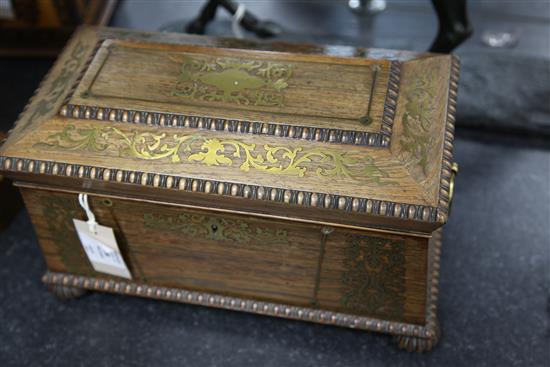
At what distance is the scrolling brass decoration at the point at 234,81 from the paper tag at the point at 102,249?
0.33 metres

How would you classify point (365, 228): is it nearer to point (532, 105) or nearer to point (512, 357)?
point (512, 357)

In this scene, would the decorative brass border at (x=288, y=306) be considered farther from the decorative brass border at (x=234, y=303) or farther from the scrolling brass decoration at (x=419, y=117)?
the scrolling brass decoration at (x=419, y=117)

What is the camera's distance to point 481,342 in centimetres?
173

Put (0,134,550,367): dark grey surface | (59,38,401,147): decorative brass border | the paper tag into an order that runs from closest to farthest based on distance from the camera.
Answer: (59,38,401,147): decorative brass border
the paper tag
(0,134,550,367): dark grey surface

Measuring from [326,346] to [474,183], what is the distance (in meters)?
0.66

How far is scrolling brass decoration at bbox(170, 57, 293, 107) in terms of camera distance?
5.12 feet

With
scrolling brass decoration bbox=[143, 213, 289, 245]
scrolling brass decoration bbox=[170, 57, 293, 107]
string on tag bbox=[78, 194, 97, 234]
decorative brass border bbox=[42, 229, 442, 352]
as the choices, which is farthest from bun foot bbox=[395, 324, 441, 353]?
string on tag bbox=[78, 194, 97, 234]

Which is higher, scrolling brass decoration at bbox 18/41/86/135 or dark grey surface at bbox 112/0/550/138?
scrolling brass decoration at bbox 18/41/86/135

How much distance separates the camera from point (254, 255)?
159 cm

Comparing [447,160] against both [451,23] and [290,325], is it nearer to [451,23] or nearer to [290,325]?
[290,325]

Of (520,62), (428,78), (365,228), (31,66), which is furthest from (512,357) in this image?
(31,66)

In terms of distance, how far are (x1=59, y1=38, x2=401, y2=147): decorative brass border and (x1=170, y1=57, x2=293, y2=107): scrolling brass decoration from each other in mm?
66

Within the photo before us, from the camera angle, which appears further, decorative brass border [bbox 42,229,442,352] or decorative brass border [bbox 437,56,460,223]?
decorative brass border [bbox 42,229,442,352]

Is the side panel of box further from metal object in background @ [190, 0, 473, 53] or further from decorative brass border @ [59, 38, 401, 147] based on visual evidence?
metal object in background @ [190, 0, 473, 53]
